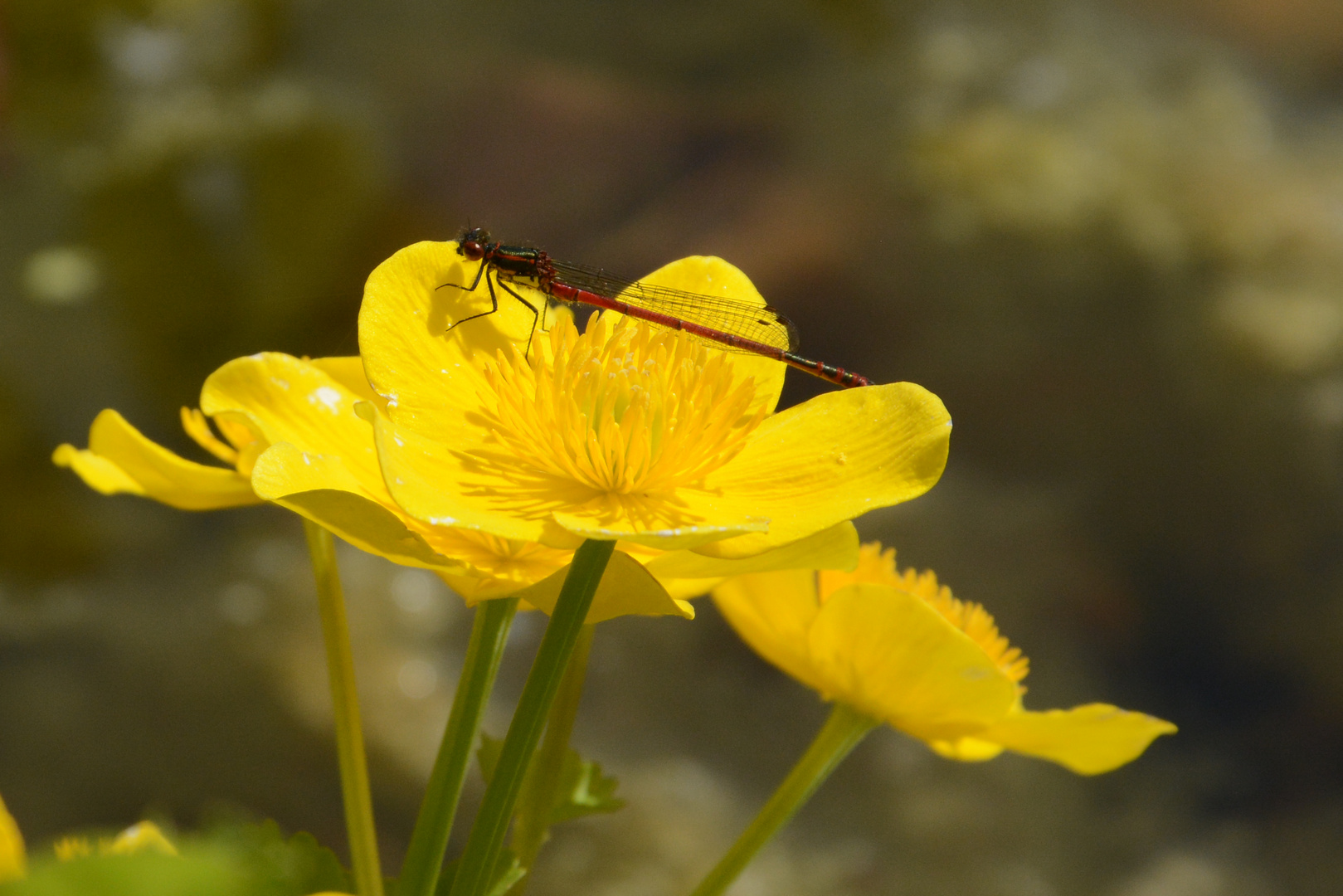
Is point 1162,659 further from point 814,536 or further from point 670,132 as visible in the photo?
point 814,536

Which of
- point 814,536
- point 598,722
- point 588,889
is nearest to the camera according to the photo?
point 814,536

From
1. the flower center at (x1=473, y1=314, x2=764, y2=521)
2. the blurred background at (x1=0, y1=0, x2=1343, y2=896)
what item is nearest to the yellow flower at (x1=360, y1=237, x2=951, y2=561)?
the flower center at (x1=473, y1=314, x2=764, y2=521)

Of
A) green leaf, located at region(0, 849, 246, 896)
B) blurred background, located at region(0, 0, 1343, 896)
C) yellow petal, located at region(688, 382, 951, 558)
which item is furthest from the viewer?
blurred background, located at region(0, 0, 1343, 896)

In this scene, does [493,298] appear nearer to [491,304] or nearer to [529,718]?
[491,304]

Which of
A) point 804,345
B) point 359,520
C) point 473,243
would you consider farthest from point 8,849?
point 804,345

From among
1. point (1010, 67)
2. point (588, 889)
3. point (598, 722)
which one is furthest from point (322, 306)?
point (1010, 67)

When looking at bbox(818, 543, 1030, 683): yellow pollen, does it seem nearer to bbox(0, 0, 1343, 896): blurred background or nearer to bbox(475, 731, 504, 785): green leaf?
bbox(475, 731, 504, 785): green leaf

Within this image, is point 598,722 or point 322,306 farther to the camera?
point 322,306
